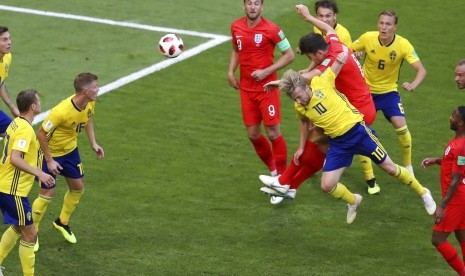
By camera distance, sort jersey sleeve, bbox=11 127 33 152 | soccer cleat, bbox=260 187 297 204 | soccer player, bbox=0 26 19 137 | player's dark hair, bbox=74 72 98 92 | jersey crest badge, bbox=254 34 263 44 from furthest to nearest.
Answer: jersey crest badge, bbox=254 34 263 44 → soccer player, bbox=0 26 19 137 → soccer cleat, bbox=260 187 297 204 → player's dark hair, bbox=74 72 98 92 → jersey sleeve, bbox=11 127 33 152

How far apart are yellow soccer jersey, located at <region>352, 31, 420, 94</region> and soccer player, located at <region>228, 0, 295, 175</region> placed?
49.1 inches

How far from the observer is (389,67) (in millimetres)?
14164

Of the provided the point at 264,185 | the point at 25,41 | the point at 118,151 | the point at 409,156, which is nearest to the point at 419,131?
the point at 409,156

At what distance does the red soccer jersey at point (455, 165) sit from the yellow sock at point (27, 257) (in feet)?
14.7

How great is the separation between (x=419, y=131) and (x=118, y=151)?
4.76m

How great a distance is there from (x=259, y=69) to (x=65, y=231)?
346 cm

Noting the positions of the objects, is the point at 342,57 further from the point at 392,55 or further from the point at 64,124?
the point at 64,124

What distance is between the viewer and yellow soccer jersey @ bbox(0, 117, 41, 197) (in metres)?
10.7

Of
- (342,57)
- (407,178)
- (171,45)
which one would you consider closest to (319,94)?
(342,57)

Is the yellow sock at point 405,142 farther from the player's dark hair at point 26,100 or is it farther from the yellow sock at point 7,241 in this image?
the yellow sock at point 7,241

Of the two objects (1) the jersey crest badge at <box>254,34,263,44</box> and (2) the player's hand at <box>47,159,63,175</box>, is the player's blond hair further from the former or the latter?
(2) the player's hand at <box>47,159,63,175</box>

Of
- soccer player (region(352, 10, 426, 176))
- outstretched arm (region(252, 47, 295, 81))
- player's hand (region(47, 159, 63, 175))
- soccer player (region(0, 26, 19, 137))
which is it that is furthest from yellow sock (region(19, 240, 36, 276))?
soccer player (region(352, 10, 426, 176))

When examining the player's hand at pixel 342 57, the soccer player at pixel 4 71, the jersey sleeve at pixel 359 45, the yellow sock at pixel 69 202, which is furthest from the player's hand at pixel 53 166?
the jersey sleeve at pixel 359 45

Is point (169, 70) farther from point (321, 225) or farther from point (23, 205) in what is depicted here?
point (23, 205)
